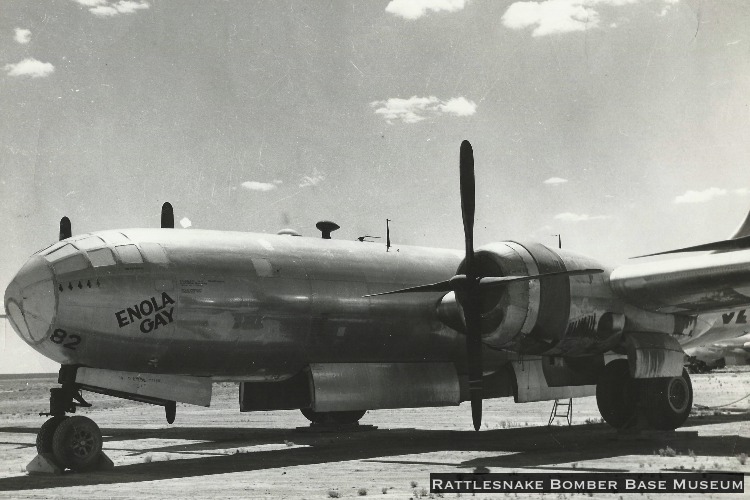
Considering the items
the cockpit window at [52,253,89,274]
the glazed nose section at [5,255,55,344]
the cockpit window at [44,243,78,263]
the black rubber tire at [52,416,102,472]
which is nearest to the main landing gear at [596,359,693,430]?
the black rubber tire at [52,416,102,472]

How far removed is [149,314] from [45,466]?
263 centimetres

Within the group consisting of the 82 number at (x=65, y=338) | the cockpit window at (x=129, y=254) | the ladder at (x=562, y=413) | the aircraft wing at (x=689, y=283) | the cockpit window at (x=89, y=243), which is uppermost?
the cockpit window at (x=89, y=243)

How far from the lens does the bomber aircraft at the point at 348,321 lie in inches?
485

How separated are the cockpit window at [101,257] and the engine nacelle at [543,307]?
5.72 metres

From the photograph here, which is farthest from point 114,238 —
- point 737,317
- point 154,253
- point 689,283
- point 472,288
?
point 737,317

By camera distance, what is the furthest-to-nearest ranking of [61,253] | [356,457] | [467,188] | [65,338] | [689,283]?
[689,283], [467,188], [356,457], [61,253], [65,338]

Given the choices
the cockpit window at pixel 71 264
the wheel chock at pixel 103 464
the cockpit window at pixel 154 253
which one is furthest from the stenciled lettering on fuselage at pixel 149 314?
the wheel chock at pixel 103 464

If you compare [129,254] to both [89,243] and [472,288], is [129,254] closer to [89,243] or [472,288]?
[89,243]

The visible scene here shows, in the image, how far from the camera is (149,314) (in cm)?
1268

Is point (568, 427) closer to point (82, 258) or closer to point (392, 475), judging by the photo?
point (392, 475)

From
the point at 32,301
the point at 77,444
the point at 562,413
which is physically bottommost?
the point at 562,413

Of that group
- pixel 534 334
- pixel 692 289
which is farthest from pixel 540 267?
pixel 692 289

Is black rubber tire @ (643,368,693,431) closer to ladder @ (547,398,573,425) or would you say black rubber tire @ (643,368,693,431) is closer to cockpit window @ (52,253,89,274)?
ladder @ (547,398,573,425)

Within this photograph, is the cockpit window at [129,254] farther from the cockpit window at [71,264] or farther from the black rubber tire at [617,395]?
the black rubber tire at [617,395]
